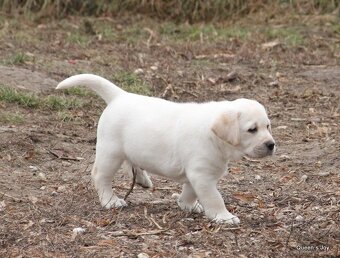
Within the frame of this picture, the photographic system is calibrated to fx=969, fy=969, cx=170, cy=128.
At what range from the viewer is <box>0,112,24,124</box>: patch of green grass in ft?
27.1

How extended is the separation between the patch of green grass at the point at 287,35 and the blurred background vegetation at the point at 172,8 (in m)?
0.93

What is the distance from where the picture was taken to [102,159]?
5.93 m

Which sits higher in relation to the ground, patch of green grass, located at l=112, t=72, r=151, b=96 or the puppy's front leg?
the puppy's front leg

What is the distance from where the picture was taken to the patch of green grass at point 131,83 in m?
9.73

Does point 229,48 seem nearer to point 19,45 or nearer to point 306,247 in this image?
point 19,45

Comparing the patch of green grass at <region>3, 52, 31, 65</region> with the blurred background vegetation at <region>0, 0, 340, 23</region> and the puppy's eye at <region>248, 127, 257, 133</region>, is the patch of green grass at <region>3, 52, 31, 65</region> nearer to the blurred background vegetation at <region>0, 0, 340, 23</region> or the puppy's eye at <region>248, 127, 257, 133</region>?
the blurred background vegetation at <region>0, 0, 340, 23</region>

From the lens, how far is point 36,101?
8945 millimetres

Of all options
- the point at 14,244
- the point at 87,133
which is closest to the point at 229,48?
the point at 87,133

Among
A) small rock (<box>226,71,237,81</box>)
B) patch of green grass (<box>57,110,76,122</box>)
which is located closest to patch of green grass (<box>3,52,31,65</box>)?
patch of green grass (<box>57,110,76,122</box>)

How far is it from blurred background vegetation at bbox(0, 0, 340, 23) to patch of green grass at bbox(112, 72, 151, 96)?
390 centimetres

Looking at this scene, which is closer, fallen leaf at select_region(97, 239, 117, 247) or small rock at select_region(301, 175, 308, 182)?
fallen leaf at select_region(97, 239, 117, 247)

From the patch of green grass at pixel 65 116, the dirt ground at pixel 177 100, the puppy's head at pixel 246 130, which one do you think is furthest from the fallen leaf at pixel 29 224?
the patch of green grass at pixel 65 116

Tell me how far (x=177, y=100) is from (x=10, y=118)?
2005mm

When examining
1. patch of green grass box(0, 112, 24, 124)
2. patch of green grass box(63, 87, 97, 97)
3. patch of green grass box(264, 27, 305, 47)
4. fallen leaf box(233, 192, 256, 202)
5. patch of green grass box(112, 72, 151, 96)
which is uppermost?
fallen leaf box(233, 192, 256, 202)
